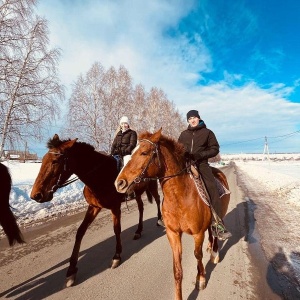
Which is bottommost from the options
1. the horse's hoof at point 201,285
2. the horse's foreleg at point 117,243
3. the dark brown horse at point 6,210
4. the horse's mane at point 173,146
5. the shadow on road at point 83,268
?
the shadow on road at point 83,268

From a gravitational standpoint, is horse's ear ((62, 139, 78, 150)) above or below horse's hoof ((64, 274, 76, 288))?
above

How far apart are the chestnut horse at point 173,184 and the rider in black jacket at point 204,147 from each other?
44cm

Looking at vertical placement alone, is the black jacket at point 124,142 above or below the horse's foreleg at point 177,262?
above

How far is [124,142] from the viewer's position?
19.1 feet

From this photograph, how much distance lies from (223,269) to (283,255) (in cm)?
152

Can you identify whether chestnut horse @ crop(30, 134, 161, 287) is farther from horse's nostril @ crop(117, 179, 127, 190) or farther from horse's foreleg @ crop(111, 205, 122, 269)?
horse's nostril @ crop(117, 179, 127, 190)

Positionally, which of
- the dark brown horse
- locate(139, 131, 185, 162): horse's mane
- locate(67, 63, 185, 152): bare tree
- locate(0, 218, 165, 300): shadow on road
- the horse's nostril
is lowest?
locate(0, 218, 165, 300): shadow on road

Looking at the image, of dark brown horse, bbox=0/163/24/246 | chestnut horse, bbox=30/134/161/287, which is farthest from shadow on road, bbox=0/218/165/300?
dark brown horse, bbox=0/163/24/246

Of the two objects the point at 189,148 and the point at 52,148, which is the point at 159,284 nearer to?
the point at 189,148

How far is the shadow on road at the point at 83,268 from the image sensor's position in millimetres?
3482

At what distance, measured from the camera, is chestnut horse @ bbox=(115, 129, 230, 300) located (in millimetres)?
3068

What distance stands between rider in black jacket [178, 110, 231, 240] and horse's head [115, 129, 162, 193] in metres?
1.06

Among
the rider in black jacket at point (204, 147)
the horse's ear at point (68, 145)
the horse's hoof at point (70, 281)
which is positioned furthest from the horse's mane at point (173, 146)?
the horse's hoof at point (70, 281)

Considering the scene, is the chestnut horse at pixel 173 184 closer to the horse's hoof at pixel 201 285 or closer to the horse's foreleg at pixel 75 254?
the horse's hoof at pixel 201 285
